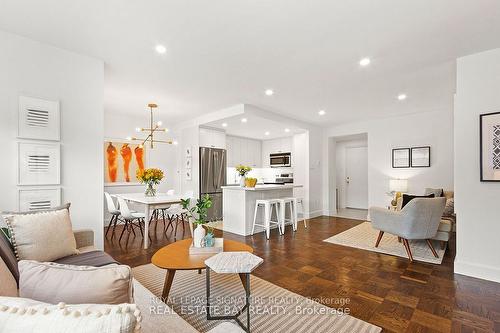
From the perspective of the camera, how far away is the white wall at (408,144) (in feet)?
16.5

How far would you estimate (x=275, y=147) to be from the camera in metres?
7.89

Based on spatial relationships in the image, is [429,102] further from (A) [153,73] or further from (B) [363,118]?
(A) [153,73]

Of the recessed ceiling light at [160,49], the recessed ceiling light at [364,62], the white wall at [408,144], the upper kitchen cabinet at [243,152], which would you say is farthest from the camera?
the upper kitchen cabinet at [243,152]

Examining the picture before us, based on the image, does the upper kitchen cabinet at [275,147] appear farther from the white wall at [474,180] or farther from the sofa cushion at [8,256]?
the sofa cushion at [8,256]

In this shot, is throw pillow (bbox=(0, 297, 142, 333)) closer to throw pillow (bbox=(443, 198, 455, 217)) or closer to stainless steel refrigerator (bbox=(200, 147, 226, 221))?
throw pillow (bbox=(443, 198, 455, 217))

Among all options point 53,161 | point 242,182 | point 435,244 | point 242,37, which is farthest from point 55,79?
point 435,244

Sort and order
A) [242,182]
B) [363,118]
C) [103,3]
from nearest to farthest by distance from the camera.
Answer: [103,3] → [242,182] → [363,118]

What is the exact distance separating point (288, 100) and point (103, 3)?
10.3ft

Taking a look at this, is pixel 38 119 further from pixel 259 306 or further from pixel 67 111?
pixel 259 306

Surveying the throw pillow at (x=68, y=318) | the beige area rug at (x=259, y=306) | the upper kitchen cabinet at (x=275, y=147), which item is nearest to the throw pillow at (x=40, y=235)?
the beige area rug at (x=259, y=306)

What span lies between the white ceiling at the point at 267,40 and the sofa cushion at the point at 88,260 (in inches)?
81.7

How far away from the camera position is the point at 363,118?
5.88 m

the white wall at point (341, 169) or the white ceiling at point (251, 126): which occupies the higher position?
the white ceiling at point (251, 126)

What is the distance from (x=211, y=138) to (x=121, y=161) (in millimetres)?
2178
